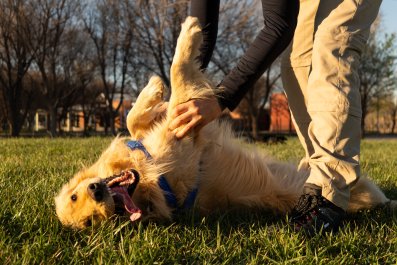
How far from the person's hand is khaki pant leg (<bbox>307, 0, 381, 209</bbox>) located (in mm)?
542

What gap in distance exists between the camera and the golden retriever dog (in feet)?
6.91

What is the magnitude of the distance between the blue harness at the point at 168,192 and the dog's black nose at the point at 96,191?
387 millimetres

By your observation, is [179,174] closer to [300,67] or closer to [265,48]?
[265,48]

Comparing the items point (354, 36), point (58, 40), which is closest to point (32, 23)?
point (58, 40)

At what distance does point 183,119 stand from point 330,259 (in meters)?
1.09

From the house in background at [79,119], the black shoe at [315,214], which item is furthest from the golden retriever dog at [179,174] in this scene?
the house in background at [79,119]

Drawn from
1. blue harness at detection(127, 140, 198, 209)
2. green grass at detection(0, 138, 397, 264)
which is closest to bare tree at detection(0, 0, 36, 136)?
blue harness at detection(127, 140, 198, 209)

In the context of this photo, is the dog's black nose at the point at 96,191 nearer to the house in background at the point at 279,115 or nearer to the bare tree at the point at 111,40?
the bare tree at the point at 111,40

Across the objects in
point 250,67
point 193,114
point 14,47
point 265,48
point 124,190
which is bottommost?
point 124,190

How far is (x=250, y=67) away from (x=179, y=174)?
73 centimetres

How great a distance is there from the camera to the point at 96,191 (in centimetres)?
201

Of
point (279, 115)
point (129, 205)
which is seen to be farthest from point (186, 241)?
point (279, 115)

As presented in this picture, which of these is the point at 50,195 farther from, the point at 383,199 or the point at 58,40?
the point at 58,40

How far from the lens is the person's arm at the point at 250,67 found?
2377 millimetres
